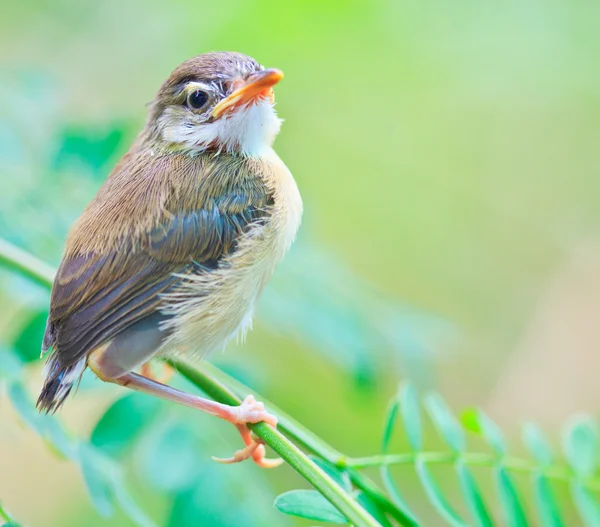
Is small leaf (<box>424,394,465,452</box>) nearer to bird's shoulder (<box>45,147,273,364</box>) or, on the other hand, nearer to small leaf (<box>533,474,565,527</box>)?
small leaf (<box>533,474,565,527</box>)

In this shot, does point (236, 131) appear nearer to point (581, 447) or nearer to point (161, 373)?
point (161, 373)

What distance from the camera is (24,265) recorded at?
2.36 meters

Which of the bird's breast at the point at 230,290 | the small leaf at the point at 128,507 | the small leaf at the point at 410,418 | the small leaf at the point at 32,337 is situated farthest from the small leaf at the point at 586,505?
the small leaf at the point at 32,337

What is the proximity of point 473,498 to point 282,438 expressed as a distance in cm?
63

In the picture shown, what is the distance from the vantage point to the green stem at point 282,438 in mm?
1667

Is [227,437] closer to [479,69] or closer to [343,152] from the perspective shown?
[343,152]

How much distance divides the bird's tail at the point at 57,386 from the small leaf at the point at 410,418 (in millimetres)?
901

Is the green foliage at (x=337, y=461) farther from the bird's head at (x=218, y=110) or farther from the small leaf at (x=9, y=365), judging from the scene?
the bird's head at (x=218, y=110)

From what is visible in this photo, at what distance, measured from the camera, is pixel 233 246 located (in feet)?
8.02

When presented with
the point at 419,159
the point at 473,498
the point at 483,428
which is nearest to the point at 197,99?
the point at 483,428

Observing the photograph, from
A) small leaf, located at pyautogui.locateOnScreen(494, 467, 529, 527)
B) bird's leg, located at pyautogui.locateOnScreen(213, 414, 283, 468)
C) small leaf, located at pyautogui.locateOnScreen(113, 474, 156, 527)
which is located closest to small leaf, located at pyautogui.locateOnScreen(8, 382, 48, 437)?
small leaf, located at pyautogui.locateOnScreen(113, 474, 156, 527)

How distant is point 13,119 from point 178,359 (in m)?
1.24

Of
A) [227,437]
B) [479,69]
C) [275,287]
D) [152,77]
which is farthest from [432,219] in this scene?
→ [227,437]

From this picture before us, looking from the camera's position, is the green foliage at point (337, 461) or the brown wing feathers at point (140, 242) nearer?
the green foliage at point (337, 461)
